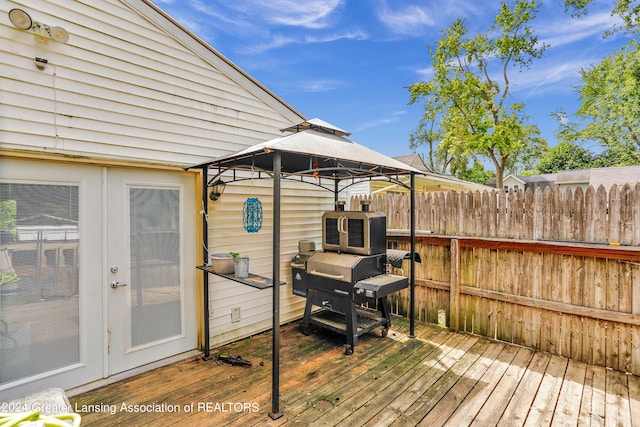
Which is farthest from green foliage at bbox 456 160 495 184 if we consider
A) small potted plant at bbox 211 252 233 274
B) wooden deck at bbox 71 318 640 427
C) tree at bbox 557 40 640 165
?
small potted plant at bbox 211 252 233 274

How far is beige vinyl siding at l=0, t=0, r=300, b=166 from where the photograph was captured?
94.4 inches

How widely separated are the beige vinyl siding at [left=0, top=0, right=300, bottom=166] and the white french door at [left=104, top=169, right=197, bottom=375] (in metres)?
0.31

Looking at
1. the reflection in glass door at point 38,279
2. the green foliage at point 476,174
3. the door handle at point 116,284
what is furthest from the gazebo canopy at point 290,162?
the green foliage at point 476,174

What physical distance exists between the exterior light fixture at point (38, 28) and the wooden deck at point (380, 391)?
3.00 meters

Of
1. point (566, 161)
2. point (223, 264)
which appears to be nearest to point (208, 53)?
point (223, 264)

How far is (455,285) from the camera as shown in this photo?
4152mm

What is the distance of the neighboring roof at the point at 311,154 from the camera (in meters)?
2.55

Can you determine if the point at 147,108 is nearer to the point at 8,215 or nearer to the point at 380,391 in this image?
the point at 8,215

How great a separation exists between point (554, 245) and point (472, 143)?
11.6m

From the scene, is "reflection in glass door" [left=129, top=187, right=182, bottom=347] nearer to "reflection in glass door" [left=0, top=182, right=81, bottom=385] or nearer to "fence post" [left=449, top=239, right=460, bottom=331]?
"reflection in glass door" [left=0, top=182, right=81, bottom=385]

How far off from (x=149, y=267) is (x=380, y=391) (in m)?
2.56

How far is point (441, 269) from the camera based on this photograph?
14.3ft

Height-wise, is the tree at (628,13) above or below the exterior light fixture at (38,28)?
above

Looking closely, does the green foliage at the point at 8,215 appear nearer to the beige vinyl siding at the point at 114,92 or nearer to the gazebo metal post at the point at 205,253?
the beige vinyl siding at the point at 114,92
